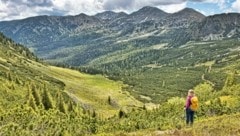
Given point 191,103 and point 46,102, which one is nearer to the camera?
point 191,103

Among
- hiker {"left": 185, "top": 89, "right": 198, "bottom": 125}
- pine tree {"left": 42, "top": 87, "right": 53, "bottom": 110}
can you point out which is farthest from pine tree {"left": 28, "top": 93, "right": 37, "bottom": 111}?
hiker {"left": 185, "top": 89, "right": 198, "bottom": 125}

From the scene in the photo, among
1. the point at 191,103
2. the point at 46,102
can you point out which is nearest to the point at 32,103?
the point at 46,102

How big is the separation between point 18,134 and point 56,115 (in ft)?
194

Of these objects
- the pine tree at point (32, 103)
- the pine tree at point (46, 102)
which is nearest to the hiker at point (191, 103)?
the pine tree at point (32, 103)

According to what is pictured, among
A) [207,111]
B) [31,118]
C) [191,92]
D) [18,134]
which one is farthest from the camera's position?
[207,111]

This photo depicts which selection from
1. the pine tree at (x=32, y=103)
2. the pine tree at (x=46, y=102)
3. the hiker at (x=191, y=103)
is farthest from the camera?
the pine tree at (x=46, y=102)

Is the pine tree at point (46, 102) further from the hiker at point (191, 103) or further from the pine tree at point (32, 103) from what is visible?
the hiker at point (191, 103)

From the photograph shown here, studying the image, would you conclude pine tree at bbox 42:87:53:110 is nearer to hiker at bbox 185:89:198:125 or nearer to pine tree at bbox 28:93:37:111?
pine tree at bbox 28:93:37:111

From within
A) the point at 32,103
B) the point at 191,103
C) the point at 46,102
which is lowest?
the point at 46,102

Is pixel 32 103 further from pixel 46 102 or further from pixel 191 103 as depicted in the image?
pixel 191 103

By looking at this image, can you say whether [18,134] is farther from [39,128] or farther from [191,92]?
[191,92]

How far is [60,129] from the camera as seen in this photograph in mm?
120688

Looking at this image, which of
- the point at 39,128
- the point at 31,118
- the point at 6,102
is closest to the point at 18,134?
the point at 39,128

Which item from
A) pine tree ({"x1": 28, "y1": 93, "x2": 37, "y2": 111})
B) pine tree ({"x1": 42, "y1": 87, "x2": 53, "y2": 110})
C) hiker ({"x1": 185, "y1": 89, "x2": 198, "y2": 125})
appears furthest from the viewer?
pine tree ({"x1": 42, "y1": 87, "x2": 53, "y2": 110})
